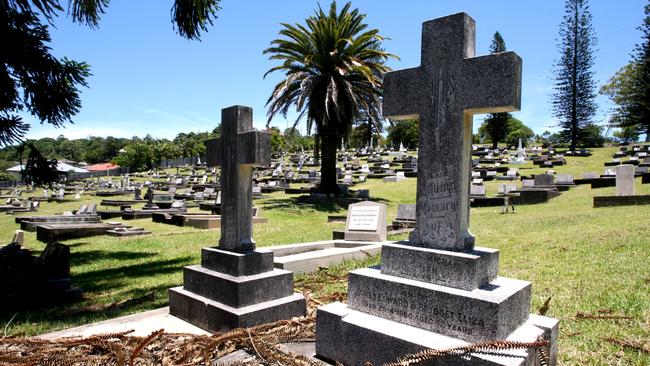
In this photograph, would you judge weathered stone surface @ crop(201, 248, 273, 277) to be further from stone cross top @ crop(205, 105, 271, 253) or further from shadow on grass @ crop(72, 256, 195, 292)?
shadow on grass @ crop(72, 256, 195, 292)

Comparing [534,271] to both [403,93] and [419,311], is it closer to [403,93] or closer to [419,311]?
[419,311]

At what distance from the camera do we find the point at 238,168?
4.93 m

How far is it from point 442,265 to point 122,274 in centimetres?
686

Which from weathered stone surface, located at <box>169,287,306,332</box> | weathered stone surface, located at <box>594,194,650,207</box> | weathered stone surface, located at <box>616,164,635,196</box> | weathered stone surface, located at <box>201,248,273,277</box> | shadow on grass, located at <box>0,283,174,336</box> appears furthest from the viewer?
weathered stone surface, located at <box>616,164,635,196</box>

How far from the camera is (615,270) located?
5.65 meters

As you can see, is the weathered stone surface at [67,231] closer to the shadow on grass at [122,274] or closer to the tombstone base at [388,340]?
the shadow on grass at [122,274]

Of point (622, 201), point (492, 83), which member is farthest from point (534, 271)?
point (622, 201)

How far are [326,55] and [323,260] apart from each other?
48.3 ft

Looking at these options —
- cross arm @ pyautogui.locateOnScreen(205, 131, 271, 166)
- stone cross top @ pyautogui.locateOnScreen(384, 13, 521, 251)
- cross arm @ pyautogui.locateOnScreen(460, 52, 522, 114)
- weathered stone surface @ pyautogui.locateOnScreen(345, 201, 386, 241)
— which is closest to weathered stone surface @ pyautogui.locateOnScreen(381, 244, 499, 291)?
stone cross top @ pyautogui.locateOnScreen(384, 13, 521, 251)

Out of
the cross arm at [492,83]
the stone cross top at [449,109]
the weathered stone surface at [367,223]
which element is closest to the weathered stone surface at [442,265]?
the stone cross top at [449,109]

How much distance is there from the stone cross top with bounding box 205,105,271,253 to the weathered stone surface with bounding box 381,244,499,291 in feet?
6.63

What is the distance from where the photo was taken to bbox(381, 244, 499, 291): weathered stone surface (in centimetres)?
294

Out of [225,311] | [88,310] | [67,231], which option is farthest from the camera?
[67,231]

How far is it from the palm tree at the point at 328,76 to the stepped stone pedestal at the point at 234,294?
14907 millimetres
